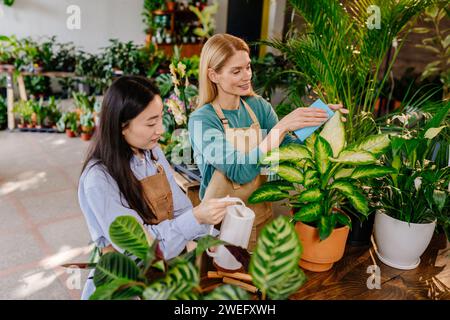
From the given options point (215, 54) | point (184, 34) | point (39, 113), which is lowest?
point (39, 113)

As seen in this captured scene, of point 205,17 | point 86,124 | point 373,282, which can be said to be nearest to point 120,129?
point 373,282

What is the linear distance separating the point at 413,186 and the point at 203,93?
91 centimetres

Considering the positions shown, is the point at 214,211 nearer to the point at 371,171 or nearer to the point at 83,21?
the point at 371,171

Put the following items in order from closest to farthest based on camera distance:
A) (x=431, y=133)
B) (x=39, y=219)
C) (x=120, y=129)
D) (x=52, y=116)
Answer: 1. (x=431, y=133)
2. (x=120, y=129)
3. (x=39, y=219)
4. (x=52, y=116)

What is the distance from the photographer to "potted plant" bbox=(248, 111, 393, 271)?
1.20 m

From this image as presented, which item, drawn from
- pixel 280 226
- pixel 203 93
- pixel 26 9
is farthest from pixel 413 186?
pixel 26 9

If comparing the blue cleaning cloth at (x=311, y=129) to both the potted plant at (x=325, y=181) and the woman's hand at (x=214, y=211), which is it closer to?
the potted plant at (x=325, y=181)

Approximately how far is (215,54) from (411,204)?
93 centimetres

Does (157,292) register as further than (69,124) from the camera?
No

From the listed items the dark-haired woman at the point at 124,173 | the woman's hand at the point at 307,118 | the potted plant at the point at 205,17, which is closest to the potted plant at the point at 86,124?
the potted plant at the point at 205,17

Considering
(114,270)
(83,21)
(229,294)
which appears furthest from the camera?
(83,21)

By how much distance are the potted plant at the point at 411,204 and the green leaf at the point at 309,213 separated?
287 millimetres

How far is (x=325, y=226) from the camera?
1210 millimetres

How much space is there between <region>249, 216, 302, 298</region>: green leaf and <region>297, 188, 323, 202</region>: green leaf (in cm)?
45
